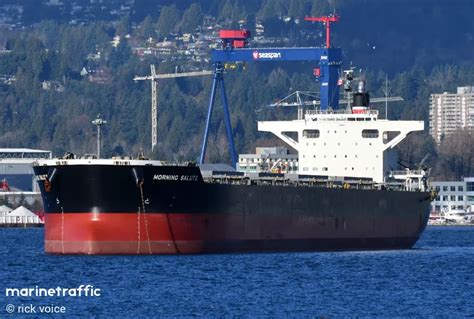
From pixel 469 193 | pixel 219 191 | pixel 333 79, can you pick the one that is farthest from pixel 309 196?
pixel 469 193

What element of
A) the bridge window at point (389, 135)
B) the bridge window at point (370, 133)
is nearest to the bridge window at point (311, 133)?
the bridge window at point (370, 133)

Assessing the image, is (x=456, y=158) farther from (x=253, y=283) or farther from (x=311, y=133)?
(x=253, y=283)

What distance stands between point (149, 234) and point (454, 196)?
79.3m

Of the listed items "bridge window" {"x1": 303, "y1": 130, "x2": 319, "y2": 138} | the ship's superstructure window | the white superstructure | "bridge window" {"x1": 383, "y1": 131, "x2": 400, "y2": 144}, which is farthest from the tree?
"bridge window" {"x1": 303, "y1": 130, "x2": 319, "y2": 138}

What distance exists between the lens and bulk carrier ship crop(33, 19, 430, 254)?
5622 centimetres

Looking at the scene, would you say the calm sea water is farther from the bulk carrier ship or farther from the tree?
the tree

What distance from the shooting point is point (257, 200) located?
59969 mm

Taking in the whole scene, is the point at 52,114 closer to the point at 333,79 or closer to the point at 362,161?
the point at 333,79

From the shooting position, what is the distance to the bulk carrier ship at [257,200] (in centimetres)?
5622

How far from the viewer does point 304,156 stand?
228 feet

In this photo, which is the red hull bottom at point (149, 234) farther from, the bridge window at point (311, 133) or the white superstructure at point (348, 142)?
the bridge window at point (311, 133)

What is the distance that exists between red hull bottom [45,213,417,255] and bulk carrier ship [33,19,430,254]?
30 mm

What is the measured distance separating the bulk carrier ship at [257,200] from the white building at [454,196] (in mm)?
63226

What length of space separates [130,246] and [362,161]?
570 inches
